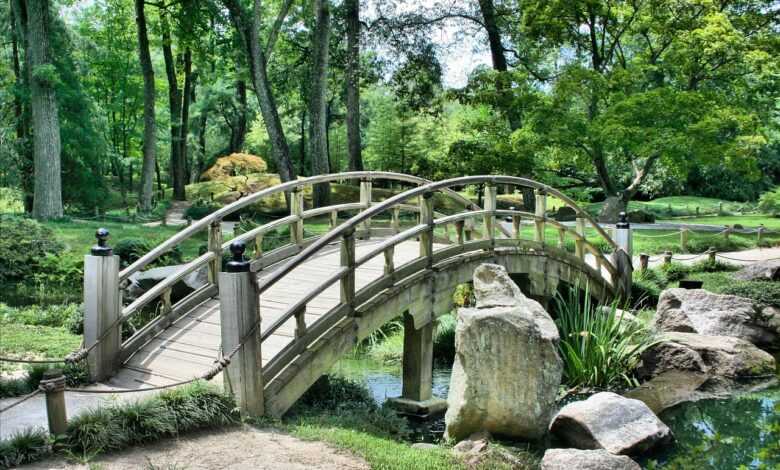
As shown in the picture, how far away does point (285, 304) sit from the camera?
8.96 meters

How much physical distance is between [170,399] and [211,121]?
42.4m

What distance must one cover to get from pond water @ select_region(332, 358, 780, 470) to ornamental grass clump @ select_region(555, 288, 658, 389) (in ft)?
4.14

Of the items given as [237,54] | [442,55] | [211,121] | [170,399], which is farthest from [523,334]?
[211,121]

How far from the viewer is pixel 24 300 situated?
1484cm

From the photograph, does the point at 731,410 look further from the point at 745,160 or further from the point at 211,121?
the point at 211,121

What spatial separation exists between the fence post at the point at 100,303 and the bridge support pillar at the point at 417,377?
3852mm

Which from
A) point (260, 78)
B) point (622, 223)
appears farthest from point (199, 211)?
point (622, 223)

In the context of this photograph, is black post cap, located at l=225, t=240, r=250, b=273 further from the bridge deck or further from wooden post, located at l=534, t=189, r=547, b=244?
wooden post, located at l=534, t=189, r=547, b=244

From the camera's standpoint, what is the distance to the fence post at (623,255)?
15.2 metres

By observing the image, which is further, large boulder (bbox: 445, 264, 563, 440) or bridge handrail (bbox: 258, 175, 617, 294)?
large boulder (bbox: 445, 264, 563, 440)

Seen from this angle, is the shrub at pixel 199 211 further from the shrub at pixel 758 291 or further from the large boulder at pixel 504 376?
the large boulder at pixel 504 376

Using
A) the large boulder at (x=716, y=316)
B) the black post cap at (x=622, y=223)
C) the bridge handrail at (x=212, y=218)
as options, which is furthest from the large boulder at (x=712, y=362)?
the bridge handrail at (x=212, y=218)

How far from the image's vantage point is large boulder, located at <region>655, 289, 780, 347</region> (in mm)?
13398

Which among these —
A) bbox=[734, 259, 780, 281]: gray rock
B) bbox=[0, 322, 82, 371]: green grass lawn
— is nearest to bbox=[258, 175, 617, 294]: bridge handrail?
bbox=[0, 322, 82, 371]: green grass lawn
